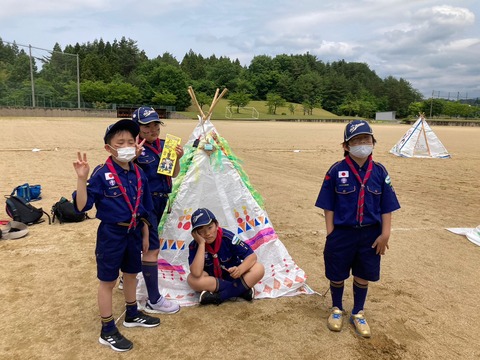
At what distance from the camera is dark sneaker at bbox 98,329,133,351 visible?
3.15 meters

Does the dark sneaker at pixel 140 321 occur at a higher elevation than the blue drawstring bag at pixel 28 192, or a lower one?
lower

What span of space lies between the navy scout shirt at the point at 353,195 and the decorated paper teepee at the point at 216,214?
46.8 inches

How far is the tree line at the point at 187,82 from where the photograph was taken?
45344 mm

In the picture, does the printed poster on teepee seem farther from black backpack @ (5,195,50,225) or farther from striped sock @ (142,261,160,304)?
black backpack @ (5,195,50,225)

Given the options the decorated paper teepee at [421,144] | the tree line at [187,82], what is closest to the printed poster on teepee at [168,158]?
the decorated paper teepee at [421,144]

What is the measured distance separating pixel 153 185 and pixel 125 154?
83 centimetres

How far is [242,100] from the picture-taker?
267ft

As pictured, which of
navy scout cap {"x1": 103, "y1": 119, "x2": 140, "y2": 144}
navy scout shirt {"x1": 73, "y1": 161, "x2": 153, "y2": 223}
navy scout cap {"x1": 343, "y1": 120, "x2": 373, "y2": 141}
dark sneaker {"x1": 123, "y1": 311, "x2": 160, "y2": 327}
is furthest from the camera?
dark sneaker {"x1": 123, "y1": 311, "x2": 160, "y2": 327}

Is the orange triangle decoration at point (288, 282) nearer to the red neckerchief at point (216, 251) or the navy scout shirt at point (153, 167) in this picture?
the red neckerchief at point (216, 251)

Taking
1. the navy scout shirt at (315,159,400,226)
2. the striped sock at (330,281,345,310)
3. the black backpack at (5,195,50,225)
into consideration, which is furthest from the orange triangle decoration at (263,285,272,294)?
the black backpack at (5,195,50,225)

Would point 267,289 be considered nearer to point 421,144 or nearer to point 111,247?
point 111,247

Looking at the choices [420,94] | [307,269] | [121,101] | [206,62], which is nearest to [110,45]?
[206,62]

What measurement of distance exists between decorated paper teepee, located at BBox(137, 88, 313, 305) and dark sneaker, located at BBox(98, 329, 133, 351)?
36.3 inches

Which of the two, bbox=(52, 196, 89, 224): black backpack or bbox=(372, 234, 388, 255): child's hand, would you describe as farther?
bbox=(52, 196, 89, 224): black backpack
